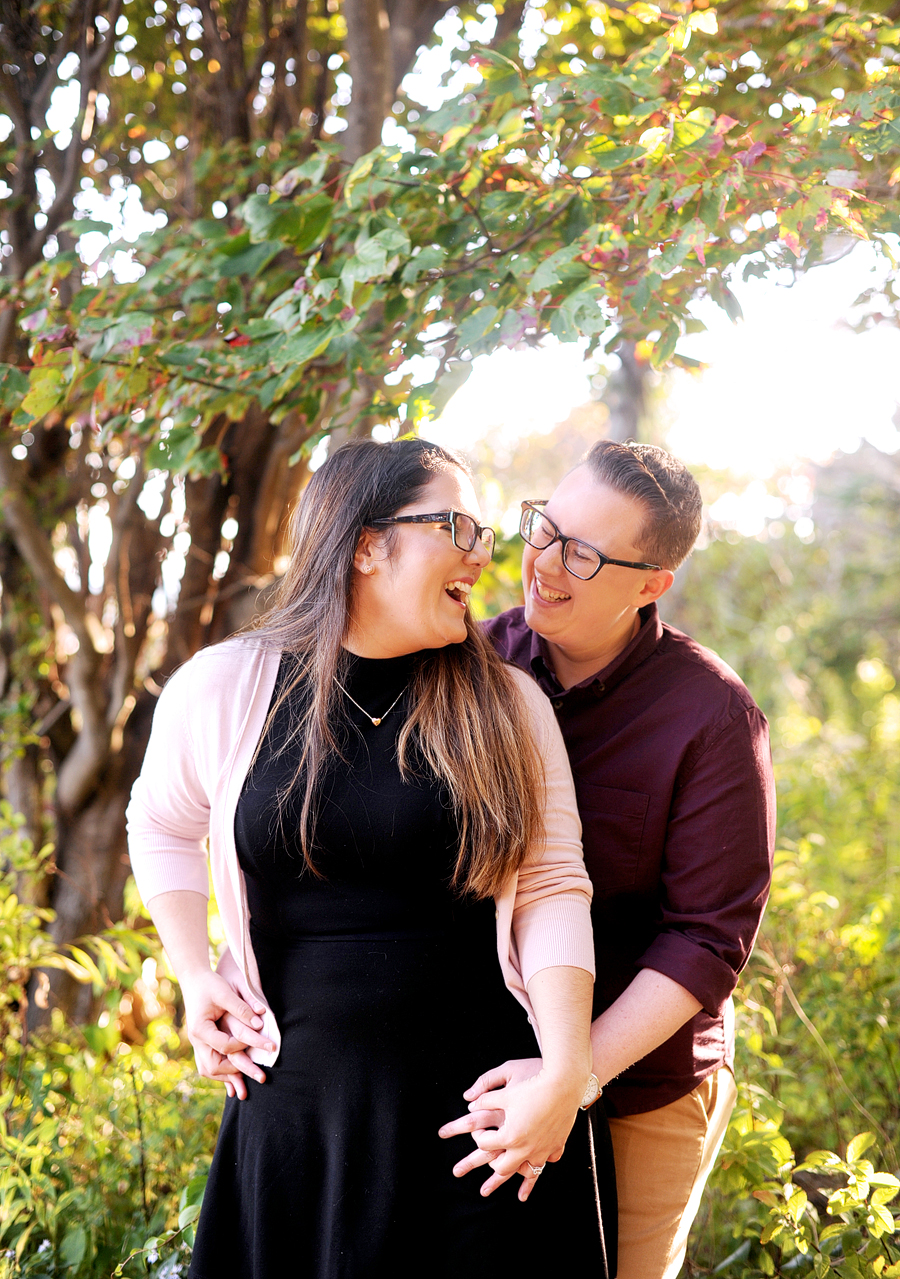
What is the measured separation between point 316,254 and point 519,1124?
1721mm

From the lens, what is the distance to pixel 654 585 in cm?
193

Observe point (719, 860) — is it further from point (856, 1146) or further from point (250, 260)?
point (250, 260)

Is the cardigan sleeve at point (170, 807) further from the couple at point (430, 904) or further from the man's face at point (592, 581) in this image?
the man's face at point (592, 581)

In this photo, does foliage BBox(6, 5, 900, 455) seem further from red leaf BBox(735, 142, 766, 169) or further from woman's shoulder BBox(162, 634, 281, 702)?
woman's shoulder BBox(162, 634, 281, 702)

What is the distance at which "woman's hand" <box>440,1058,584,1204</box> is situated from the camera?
1392 millimetres

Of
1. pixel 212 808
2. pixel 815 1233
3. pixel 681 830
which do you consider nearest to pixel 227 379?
pixel 212 808

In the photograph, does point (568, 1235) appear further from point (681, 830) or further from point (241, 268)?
point (241, 268)

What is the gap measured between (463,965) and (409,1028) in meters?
0.13

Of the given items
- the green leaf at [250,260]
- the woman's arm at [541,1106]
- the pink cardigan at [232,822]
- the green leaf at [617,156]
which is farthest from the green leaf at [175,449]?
the woman's arm at [541,1106]

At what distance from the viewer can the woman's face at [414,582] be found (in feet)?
5.19

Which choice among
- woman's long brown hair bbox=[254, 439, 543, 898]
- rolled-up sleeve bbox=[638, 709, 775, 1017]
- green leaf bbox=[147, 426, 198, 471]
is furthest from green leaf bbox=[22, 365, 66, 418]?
rolled-up sleeve bbox=[638, 709, 775, 1017]

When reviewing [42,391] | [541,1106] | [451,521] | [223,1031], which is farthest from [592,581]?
[42,391]

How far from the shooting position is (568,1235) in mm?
1480

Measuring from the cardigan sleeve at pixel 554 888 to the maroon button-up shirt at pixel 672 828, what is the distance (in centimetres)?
17
